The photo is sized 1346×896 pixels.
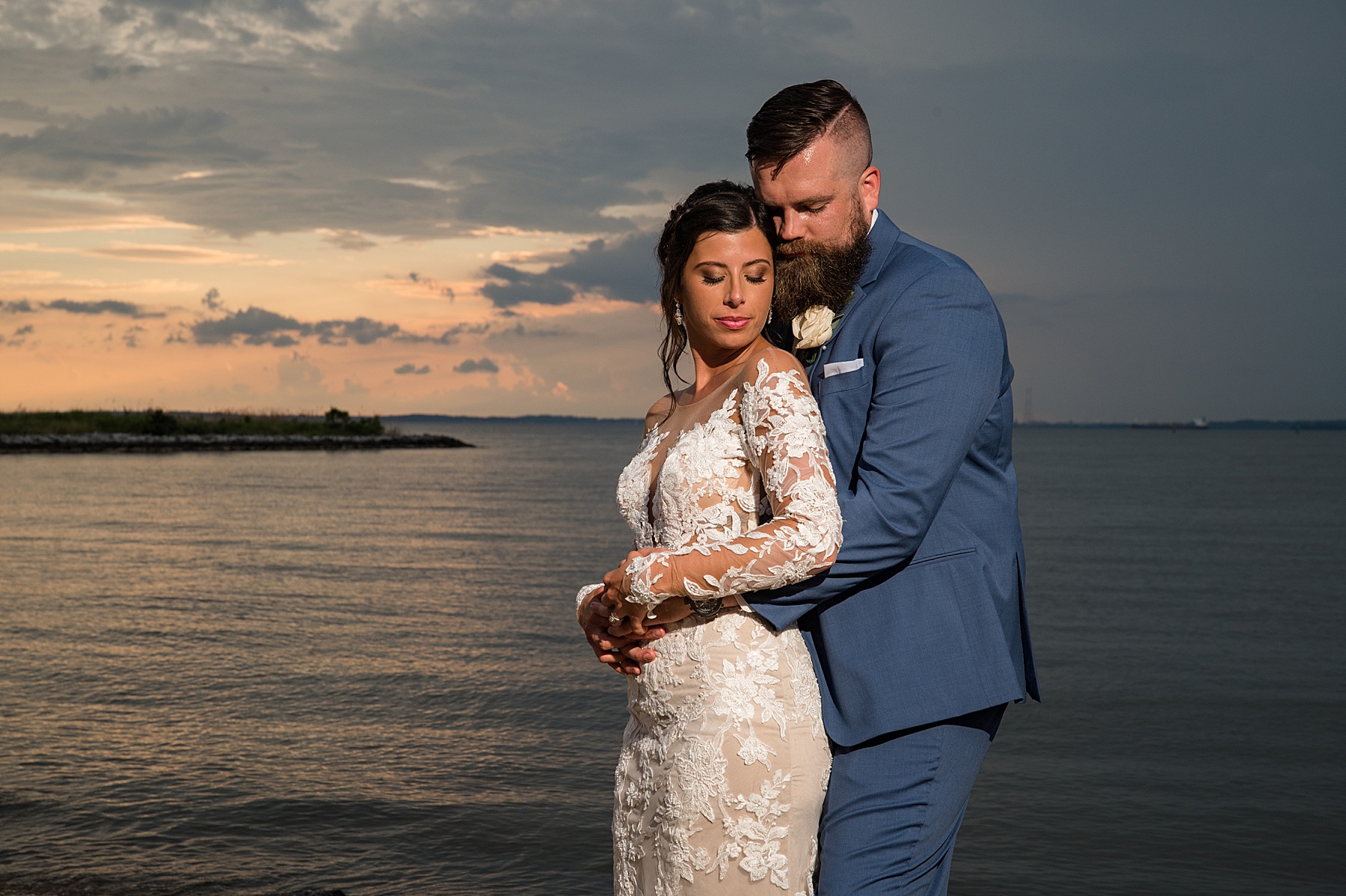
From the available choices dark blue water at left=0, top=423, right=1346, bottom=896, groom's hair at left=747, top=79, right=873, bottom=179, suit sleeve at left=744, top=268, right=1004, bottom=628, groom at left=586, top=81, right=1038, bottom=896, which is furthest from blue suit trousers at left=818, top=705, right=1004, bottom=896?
dark blue water at left=0, top=423, right=1346, bottom=896

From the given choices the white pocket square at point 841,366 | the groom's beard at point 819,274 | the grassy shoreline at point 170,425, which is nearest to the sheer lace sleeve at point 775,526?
the white pocket square at point 841,366

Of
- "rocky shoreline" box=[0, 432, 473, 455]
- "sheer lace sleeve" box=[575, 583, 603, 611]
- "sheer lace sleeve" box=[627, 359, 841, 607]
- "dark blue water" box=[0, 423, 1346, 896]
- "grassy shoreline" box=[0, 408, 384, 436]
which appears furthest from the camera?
Answer: "grassy shoreline" box=[0, 408, 384, 436]

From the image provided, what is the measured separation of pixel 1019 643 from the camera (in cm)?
278

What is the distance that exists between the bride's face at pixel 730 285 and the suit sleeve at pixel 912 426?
37 centimetres

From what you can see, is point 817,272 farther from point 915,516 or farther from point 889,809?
point 889,809

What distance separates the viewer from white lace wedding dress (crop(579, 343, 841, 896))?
2.40 metres

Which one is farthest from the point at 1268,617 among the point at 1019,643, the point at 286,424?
the point at 286,424

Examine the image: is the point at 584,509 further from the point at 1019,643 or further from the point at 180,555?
the point at 1019,643

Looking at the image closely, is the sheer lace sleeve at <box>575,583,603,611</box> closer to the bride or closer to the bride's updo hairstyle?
A: the bride

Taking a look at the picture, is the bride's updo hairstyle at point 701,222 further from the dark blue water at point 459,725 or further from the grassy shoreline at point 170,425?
the grassy shoreline at point 170,425

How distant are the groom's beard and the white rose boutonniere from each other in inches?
1.6

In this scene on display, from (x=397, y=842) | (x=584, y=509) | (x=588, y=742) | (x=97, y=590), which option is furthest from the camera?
(x=584, y=509)

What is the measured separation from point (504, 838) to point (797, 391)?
562 centimetres

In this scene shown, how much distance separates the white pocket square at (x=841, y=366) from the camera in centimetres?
257
